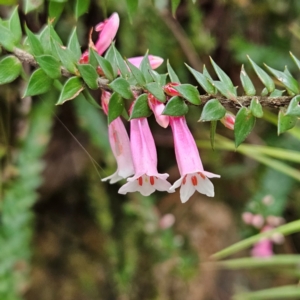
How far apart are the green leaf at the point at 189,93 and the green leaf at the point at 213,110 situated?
1cm

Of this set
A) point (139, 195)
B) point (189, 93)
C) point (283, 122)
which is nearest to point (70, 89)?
point (189, 93)

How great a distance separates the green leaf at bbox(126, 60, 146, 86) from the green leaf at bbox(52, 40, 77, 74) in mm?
68

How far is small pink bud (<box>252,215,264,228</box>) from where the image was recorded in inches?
39.5

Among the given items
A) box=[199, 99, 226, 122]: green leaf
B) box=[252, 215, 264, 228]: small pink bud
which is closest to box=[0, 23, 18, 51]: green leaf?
box=[199, 99, 226, 122]: green leaf

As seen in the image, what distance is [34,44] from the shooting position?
1.43ft

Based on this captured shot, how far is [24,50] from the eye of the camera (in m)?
0.47

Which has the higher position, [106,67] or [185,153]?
[106,67]

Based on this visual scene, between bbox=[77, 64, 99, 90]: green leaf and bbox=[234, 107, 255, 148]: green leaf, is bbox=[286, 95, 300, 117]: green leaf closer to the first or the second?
bbox=[234, 107, 255, 148]: green leaf

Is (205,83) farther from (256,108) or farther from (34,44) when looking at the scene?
(34,44)

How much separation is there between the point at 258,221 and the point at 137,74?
730 millimetres

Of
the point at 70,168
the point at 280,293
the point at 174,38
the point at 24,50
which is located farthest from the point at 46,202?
the point at 24,50

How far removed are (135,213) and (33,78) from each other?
27.5 inches

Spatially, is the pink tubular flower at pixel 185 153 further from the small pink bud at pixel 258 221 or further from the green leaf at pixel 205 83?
the small pink bud at pixel 258 221

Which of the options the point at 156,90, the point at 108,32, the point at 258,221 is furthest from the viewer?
the point at 258,221
